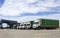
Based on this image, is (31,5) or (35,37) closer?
(35,37)

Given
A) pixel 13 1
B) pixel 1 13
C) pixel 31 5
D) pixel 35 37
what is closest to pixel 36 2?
pixel 31 5

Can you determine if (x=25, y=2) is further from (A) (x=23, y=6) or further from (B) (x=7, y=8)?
(B) (x=7, y=8)

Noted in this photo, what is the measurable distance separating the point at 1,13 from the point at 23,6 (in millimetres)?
1331

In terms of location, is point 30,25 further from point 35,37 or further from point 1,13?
point 35,37

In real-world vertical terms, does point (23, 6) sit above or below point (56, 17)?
above

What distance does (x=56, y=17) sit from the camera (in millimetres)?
10766

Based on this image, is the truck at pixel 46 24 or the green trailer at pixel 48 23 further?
the green trailer at pixel 48 23

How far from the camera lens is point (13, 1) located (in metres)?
11.0

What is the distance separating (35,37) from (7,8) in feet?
14.3

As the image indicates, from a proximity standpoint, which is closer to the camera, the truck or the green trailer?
the truck

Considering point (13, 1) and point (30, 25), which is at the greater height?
point (13, 1)

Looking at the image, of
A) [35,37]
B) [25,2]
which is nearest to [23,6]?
[25,2]

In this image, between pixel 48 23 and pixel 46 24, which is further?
pixel 46 24

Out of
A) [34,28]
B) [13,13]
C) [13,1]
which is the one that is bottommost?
[34,28]
